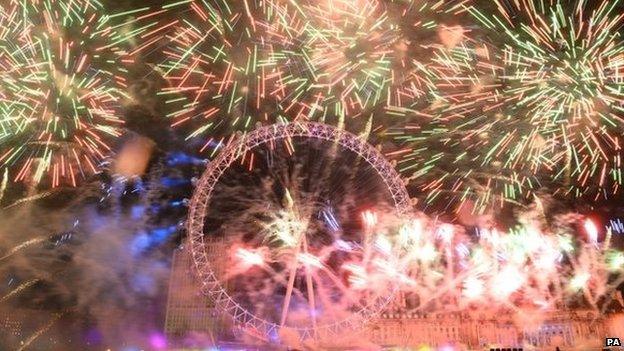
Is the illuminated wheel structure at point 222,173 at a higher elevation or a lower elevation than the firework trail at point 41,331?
higher

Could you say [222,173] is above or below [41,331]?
above

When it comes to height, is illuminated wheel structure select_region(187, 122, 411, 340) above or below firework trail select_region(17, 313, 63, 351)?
above

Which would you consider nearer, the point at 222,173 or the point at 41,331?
the point at 222,173

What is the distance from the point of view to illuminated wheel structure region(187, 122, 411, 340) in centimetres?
2859

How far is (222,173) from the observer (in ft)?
94.9

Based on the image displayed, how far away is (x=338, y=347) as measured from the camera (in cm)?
3388

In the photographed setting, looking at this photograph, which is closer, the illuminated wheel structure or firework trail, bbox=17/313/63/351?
the illuminated wheel structure

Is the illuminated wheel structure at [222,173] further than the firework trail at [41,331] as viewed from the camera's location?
No

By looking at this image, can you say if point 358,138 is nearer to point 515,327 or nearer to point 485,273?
point 485,273

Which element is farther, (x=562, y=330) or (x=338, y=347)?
(x=562, y=330)

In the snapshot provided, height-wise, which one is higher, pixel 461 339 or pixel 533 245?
pixel 533 245

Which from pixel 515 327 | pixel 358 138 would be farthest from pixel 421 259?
pixel 515 327

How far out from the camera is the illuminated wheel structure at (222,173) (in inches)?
1126

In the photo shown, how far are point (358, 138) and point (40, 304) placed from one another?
31600 millimetres
